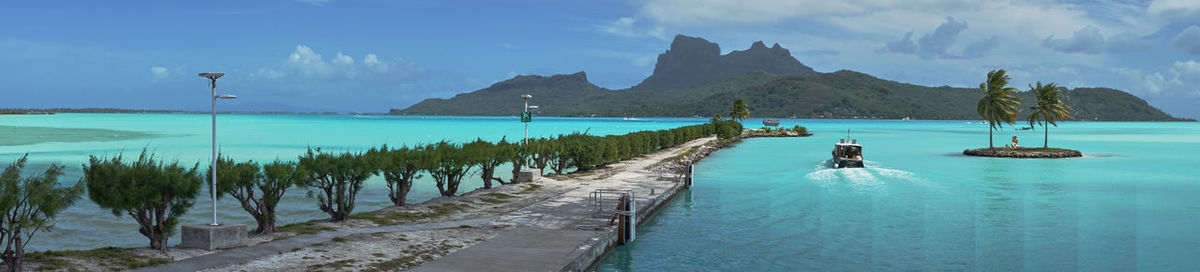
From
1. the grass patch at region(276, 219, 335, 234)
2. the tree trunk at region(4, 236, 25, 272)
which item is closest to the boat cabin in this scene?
the grass patch at region(276, 219, 335, 234)

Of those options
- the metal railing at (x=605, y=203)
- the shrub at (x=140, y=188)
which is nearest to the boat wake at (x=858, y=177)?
the metal railing at (x=605, y=203)

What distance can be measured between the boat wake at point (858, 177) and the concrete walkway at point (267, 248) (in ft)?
89.3

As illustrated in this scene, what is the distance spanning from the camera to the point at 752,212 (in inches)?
1169

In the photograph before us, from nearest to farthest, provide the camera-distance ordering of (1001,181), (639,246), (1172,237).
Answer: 1. (639,246)
2. (1172,237)
3. (1001,181)

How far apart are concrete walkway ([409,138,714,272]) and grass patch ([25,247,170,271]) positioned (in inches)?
182

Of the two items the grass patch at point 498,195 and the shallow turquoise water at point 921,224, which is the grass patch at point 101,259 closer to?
the shallow turquoise water at point 921,224

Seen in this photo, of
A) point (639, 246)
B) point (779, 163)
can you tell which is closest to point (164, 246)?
point (639, 246)

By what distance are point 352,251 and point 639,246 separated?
325 inches

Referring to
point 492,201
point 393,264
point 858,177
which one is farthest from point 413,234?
point 858,177

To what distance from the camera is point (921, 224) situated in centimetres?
2728

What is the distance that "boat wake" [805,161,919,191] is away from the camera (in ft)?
141

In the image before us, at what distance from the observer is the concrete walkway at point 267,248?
44.2 feet

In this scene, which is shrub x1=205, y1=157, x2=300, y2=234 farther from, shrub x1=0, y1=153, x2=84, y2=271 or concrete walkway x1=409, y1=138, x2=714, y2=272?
concrete walkway x1=409, y1=138, x2=714, y2=272

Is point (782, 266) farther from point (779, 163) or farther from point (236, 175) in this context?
point (779, 163)
